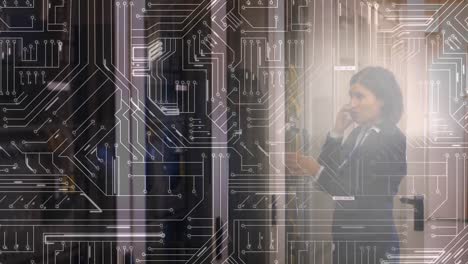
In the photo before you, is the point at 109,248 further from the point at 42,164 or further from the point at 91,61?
the point at 91,61

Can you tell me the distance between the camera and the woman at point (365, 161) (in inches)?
42.1

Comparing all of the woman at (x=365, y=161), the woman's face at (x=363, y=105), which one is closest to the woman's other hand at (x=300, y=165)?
the woman at (x=365, y=161)

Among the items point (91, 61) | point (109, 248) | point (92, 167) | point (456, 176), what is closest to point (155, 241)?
point (109, 248)

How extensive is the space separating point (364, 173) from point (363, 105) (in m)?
0.16

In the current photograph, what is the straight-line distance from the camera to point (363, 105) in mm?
1071

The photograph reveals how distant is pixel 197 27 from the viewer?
3.55 feet

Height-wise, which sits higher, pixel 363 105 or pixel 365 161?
pixel 363 105

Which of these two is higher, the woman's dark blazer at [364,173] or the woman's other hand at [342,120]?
the woman's other hand at [342,120]

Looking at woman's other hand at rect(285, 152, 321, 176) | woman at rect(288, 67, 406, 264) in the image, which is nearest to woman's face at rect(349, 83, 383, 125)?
woman at rect(288, 67, 406, 264)

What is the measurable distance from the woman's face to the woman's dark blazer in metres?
0.02

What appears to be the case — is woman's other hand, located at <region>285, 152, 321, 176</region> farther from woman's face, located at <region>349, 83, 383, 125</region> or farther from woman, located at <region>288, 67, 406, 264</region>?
woman's face, located at <region>349, 83, 383, 125</region>
